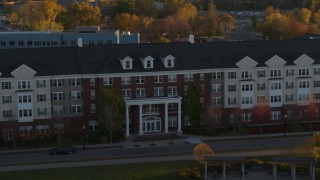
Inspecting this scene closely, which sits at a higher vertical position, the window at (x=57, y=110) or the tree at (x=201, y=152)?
the window at (x=57, y=110)

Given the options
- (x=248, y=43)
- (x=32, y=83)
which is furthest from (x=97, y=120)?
(x=248, y=43)

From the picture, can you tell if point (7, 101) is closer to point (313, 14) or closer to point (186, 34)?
point (186, 34)

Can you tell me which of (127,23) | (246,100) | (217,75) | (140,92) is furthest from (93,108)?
(127,23)

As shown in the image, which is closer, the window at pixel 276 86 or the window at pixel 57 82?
→ the window at pixel 57 82

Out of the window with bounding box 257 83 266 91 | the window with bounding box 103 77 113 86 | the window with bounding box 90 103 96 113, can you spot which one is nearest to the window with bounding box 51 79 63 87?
the window with bounding box 90 103 96 113

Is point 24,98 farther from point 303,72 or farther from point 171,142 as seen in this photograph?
point 303,72

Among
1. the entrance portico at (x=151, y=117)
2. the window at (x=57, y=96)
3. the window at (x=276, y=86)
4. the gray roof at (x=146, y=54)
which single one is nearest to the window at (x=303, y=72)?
the gray roof at (x=146, y=54)

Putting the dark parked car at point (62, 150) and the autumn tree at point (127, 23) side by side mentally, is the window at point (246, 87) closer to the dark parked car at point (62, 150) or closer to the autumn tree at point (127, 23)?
the dark parked car at point (62, 150)
